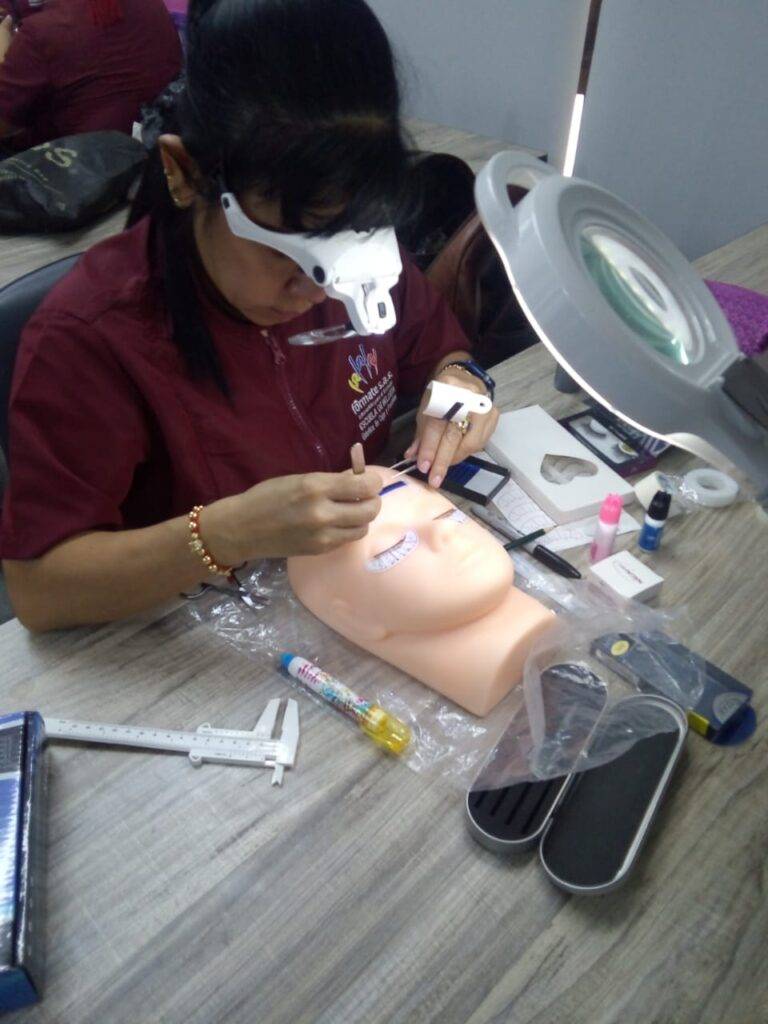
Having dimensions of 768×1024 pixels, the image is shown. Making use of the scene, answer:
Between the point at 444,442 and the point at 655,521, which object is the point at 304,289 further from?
the point at 655,521

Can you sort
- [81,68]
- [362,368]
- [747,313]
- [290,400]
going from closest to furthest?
[290,400] → [362,368] → [747,313] → [81,68]

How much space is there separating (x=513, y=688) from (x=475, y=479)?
0.34 meters

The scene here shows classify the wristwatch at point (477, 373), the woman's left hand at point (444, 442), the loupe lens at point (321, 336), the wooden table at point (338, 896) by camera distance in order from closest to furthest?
1. the wooden table at point (338, 896)
2. the loupe lens at point (321, 336)
3. the woman's left hand at point (444, 442)
4. the wristwatch at point (477, 373)

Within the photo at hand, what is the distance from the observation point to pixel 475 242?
4.58 feet

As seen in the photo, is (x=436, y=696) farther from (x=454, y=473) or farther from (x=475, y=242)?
Answer: (x=475, y=242)

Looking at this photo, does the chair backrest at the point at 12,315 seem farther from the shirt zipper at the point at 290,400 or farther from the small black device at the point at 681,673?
the small black device at the point at 681,673

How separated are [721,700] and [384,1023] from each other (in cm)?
45

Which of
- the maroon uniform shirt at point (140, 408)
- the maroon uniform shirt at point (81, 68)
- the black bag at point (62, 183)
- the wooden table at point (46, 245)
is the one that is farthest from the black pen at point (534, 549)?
the maroon uniform shirt at point (81, 68)

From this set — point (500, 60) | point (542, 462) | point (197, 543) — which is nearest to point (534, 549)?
point (542, 462)

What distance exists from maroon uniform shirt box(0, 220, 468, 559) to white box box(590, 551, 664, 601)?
0.41 metres

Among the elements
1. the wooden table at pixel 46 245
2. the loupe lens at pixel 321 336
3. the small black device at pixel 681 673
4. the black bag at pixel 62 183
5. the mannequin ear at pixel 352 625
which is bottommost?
the wooden table at pixel 46 245

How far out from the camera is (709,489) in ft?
3.41

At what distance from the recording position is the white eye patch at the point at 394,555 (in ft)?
2.62

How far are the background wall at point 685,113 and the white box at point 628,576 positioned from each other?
1497mm
